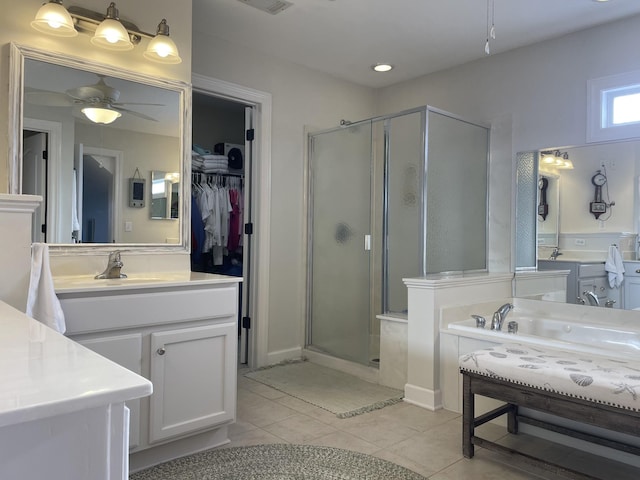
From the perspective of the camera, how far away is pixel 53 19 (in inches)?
85.9

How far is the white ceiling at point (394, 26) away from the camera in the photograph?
2924mm

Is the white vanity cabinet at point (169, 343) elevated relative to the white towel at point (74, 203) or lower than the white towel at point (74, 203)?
lower

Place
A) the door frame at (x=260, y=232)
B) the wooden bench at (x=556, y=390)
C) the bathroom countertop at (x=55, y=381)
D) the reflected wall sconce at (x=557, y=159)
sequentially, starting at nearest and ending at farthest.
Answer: the bathroom countertop at (x=55, y=381), the wooden bench at (x=556, y=390), the reflected wall sconce at (x=557, y=159), the door frame at (x=260, y=232)

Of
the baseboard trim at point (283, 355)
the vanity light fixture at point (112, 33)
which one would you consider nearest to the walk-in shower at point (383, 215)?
the baseboard trim at point (283, 355)

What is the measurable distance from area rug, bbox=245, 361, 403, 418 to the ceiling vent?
2412 mm

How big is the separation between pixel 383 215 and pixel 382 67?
1287mm

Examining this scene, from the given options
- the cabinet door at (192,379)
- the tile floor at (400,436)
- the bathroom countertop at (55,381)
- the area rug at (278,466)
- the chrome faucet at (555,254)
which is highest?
the chrome faucet at (555,254)

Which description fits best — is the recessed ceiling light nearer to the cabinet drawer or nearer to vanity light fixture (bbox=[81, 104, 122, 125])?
vanity light fixture (bbox=[81, 104, 122, 125])

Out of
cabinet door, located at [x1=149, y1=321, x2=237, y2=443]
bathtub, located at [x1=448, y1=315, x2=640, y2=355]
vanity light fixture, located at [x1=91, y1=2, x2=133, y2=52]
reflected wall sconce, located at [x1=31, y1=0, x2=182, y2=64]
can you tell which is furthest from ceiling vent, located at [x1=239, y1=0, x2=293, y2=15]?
bathtub, located at [x1=448, y1=315, x2=640, y2=355]

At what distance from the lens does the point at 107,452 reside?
2.10ft

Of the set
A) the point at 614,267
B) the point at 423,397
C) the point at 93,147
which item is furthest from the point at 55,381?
the point at 614,267

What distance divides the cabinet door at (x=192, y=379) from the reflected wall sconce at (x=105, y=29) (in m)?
1.44

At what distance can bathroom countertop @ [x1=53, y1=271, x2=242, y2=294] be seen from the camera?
1.93 metres

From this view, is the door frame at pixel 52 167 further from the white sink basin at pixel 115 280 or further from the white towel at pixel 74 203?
the white sink basin at pixel 115 280
